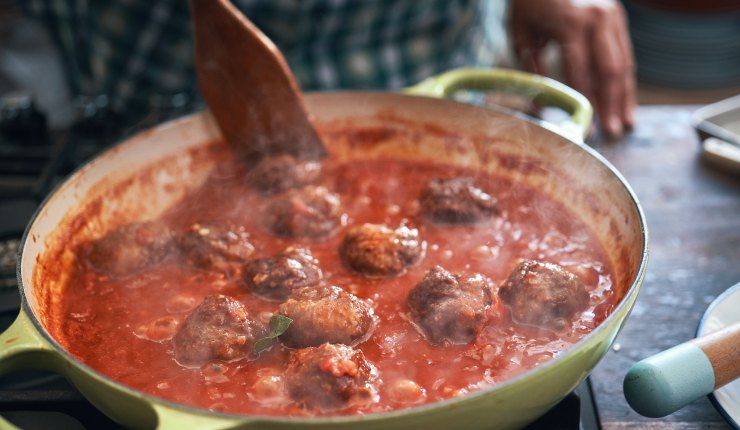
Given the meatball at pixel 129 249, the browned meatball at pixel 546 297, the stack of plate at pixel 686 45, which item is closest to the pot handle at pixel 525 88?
the browned meatball at pixel 546 297

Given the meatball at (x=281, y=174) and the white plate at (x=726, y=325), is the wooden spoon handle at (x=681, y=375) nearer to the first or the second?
the white plate at (x=726, y=325)

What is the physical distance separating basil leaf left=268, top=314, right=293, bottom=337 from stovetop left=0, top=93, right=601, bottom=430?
1.51 feet

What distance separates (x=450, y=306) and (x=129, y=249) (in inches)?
41.8

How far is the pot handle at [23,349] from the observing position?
4.69ft

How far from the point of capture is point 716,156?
2869 mm

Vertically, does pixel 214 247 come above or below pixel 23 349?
below

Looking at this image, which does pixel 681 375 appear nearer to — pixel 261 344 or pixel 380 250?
pixel 380 250

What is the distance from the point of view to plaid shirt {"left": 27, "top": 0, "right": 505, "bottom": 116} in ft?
11.3

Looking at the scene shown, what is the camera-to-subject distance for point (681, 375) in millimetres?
1526

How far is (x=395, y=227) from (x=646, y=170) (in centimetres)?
129

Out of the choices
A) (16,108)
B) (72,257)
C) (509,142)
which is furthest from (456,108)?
(16,108)

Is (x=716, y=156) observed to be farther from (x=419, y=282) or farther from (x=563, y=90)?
(x=419, y=282)

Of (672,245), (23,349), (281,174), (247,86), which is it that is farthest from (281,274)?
(672,245)

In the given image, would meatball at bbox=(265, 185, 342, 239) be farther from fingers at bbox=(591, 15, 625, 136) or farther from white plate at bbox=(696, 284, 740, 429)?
fingers at bbox=(591, 15, 625, 136)
